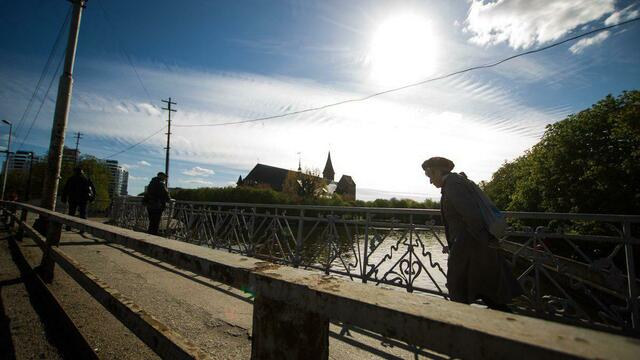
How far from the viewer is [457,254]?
272cm

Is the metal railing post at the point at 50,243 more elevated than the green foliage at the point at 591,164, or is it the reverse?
the green foliage at the point at 591,164

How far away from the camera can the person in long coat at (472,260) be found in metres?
2.58

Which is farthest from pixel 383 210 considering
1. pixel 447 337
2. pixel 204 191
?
pixel 204 191

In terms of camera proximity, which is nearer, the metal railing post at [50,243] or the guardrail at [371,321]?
the guardrail at [371,321]

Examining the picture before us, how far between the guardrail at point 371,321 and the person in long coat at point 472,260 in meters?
2.10

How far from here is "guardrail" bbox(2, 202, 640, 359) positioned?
513 millimetres

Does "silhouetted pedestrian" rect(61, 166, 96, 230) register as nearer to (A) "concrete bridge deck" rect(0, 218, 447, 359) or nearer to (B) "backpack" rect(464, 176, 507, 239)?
(A) "concrete bridge deck" rect(0, 218, 447, 359)

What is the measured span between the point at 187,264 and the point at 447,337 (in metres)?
1.06

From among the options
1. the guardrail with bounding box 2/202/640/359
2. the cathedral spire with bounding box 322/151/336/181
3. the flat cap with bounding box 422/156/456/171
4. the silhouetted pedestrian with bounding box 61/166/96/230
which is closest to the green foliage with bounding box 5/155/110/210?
the silhouetted pedestrian with bounding box 61/166/96/230

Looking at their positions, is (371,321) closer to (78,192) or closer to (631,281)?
(631,281)

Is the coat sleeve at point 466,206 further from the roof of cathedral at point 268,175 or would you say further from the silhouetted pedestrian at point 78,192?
the roof of cathedral at point 268,175

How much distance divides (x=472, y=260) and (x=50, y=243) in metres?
4.71

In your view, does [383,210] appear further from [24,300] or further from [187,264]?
[24,300]

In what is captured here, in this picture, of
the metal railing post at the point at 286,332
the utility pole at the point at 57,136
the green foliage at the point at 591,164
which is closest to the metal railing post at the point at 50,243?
the utility pole at the point at 57,136
